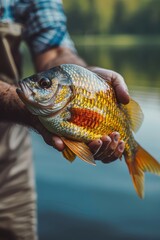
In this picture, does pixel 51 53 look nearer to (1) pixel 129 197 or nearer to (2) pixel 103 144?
(2) pixel 103 144

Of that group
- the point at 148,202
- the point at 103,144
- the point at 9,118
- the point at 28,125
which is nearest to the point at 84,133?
the point at 103,144

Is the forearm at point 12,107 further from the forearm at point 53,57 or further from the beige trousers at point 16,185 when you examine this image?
the beige trousers at point 16,185

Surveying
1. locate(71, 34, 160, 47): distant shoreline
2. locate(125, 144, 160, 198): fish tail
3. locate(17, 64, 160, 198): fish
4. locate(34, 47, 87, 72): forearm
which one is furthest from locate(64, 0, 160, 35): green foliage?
locate(17, 64, 160, 198): fish

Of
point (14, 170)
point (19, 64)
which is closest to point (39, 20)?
point (19, 64)

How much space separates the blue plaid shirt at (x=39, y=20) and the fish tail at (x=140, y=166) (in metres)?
1.49

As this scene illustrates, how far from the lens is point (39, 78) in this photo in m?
2.49

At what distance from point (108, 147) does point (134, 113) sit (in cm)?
25

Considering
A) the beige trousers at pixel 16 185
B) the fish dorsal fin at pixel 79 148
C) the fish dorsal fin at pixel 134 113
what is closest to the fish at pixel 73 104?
the fish dorsal fin at pixel 79 148

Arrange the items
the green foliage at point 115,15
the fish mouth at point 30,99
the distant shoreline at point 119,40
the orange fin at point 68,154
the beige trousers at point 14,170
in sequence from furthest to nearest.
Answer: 1. the distant shoreline at point 119,40
2. the green foliage at point 115,15
3. the beige trousers at point 14,170
4. the orange fin at point 68,154
5. the fish mouth at point 30,99

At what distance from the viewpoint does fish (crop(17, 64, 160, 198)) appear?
96.0 inches

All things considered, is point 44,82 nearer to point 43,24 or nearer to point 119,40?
point 43,24

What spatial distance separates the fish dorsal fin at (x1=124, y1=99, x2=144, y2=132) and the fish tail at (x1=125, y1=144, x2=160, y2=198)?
107 millimetres

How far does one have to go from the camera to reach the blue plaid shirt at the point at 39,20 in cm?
413

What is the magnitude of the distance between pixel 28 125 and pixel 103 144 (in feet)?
1.47
